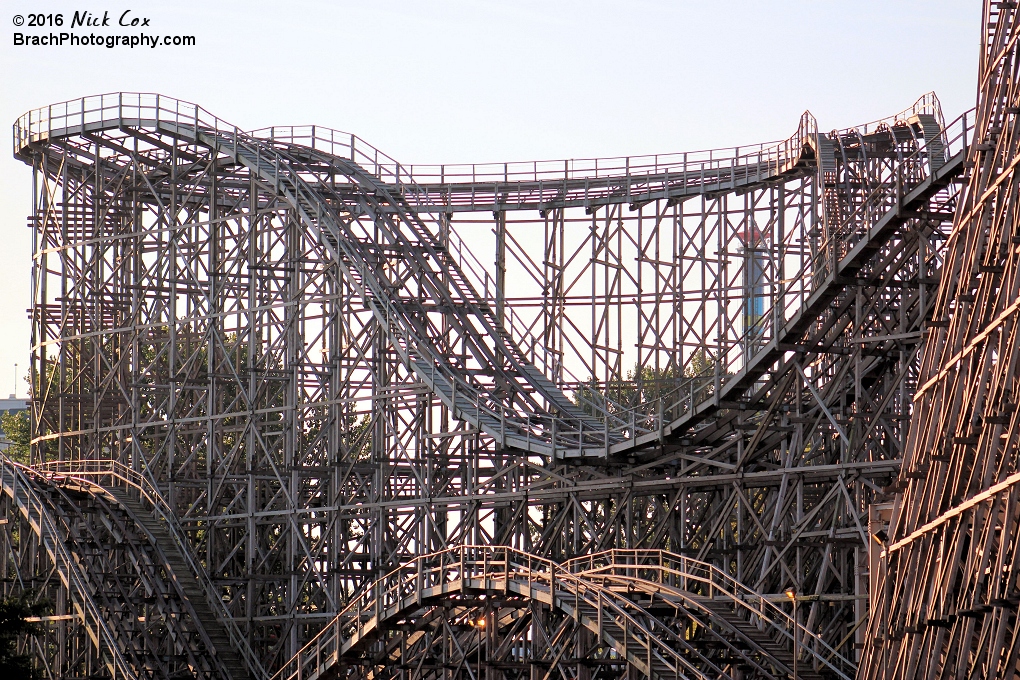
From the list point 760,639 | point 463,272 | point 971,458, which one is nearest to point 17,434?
point 463,272

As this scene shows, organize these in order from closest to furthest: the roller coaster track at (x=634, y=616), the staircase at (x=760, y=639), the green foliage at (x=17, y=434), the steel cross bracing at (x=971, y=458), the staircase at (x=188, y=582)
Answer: the steel cross bracing at (x=971, y=458), the roller coaster track at (x=634, y=616), the staircase at (x=760, y=639), the staircase at (x=188, y=582), the green foliage at (x=17, y=434)

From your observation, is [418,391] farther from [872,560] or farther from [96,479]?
[872,560]

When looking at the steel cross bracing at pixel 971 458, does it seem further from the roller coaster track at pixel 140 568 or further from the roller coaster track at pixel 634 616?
the roller coaster track at pixel 140 568

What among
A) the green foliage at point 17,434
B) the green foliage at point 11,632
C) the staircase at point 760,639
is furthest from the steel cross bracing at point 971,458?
the green foliage at point 17,434

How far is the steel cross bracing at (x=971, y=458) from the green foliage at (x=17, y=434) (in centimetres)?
4153

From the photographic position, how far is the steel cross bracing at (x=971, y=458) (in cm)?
1634

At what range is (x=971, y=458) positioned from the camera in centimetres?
1836

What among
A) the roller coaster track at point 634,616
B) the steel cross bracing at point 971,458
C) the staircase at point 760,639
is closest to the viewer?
the steel cross bracing at point 971,458

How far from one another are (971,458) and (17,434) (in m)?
46.2

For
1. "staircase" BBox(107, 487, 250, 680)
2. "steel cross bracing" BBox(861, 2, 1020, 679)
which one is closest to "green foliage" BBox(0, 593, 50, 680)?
"staircase" BBox(107, 487, 250, 680)

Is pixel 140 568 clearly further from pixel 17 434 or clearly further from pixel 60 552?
pixel 17 434

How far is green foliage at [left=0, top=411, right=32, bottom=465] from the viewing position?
57.8 metres

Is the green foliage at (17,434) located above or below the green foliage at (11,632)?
above

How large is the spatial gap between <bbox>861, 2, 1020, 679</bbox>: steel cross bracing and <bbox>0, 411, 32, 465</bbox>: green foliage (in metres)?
41.5
